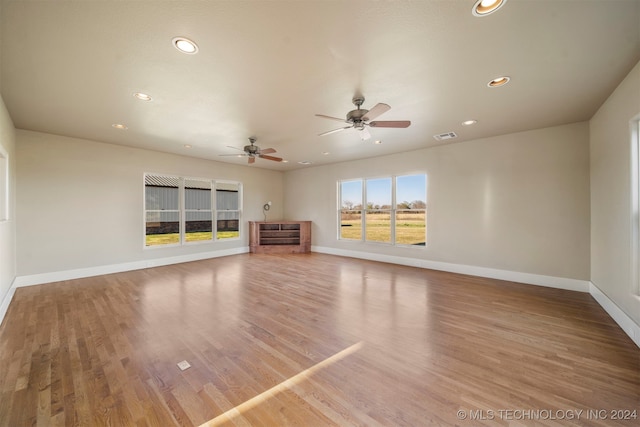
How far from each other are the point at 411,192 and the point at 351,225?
2015 millimetres

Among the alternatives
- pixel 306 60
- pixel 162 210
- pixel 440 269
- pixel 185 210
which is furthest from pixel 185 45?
pixel 440 269

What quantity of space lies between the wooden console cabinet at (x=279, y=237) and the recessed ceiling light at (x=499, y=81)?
19.7ft

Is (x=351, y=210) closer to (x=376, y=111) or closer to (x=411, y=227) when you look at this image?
(x=411, y=227)

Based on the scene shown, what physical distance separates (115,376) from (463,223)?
581 centimetres

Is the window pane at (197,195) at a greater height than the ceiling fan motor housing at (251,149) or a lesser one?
lesser

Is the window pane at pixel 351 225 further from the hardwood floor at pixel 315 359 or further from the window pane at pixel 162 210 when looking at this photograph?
the window pane at pixel 162 210

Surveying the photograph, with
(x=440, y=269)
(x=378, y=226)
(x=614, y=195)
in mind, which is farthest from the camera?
(x=378, y=226)

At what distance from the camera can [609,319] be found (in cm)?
293

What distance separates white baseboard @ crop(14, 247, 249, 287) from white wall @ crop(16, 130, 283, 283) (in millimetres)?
61

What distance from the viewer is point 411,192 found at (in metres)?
5.97

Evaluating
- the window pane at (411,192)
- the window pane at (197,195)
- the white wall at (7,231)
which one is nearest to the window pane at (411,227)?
the window pane at (411,192)

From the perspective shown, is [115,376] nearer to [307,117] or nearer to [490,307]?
[307,117]

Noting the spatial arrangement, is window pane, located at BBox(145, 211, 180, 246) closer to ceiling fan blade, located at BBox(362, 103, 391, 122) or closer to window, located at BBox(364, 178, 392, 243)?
window, located at BBox(364, 178, 392, 243)

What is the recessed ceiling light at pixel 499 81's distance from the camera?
2.57 metres
